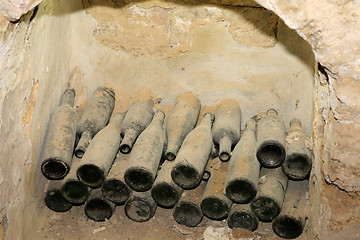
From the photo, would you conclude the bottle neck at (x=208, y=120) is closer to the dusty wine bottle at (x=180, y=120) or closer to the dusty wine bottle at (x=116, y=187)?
the dusty wine bottle at (x=180, y=120)

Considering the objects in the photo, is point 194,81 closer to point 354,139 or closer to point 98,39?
point 98,39

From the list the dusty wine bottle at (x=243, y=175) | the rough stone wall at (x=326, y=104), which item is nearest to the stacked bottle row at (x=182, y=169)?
the dusty wine bottle at (x=243, y=175)

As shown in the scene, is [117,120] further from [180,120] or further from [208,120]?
[208,120]

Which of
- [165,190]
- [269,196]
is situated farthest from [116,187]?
[269,196]

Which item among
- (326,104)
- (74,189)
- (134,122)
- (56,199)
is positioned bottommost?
(56,199)

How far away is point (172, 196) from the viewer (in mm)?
3070

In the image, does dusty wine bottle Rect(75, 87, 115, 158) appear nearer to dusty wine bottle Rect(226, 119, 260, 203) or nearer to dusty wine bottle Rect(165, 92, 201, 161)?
dusty wine bottle Rect(165, 92, 201, 161)

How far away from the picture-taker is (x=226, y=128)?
326 centimetres

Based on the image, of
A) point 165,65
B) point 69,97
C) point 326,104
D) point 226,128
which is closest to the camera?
point 326,104

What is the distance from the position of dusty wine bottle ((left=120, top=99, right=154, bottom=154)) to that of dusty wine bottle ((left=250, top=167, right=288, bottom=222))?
803mm

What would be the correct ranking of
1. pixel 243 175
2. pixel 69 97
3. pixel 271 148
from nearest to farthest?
1. pixel 243 175
2. pixel 271 148
3. pixel 69 97

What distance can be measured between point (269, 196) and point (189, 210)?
0.49 metres

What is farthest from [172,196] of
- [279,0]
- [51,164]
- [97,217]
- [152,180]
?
[279,0]

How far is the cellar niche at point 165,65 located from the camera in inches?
127
